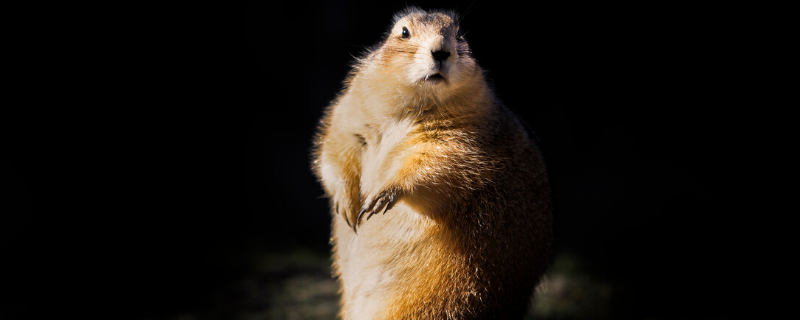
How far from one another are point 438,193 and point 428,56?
0.44 metres

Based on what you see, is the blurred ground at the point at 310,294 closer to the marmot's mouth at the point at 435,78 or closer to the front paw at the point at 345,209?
the front paw at the point at 345,209

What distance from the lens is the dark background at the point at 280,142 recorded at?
324 centimetres

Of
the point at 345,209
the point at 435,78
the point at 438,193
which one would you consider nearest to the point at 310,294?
the point at 345,209

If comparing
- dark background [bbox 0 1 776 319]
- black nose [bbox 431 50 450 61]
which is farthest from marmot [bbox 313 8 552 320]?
dark background [bbox 0 1 776 319]

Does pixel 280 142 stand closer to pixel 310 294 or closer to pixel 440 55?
pixel 310 294

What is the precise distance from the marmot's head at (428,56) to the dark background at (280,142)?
940 millimetres

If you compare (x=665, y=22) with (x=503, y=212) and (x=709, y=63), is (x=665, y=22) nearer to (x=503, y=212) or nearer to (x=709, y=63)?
(x=709, y=63)

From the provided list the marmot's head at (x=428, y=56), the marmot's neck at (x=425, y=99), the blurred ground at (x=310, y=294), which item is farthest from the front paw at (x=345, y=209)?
the blurred ground at (x=310, y=294)

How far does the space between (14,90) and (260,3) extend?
169cm

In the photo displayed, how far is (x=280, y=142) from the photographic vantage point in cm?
441

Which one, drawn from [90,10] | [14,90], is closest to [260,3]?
[90,10]

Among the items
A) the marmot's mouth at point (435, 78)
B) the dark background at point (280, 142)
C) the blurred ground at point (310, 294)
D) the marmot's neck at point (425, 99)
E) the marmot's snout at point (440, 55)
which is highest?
the marmot's snout at point (440, 55)

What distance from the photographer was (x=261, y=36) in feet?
13.3

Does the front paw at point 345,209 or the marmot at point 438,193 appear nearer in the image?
the marmot at point 438,193
